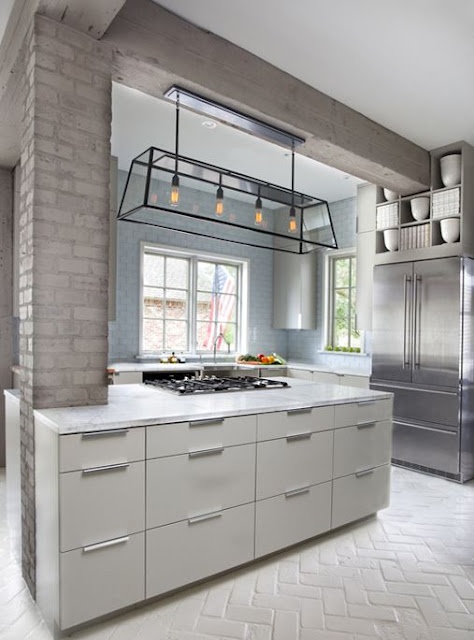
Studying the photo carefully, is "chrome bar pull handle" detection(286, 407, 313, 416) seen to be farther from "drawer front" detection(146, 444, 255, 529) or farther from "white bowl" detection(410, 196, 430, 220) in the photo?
"white bowl" detection(410, 196, 430, 220)

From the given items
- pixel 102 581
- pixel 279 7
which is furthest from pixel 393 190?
pixel 102 581

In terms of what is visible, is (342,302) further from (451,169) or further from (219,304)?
(451,169)

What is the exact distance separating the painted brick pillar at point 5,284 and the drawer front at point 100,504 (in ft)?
9.15

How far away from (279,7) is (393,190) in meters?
2.49

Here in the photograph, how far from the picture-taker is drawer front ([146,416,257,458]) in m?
2.18

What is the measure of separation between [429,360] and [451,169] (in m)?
1.80

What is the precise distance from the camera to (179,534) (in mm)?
2244

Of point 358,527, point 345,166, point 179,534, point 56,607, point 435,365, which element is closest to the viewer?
point 56,607

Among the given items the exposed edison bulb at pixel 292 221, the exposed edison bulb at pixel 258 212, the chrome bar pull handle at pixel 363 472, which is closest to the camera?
the chrome bar pull handle at pixel 363 472

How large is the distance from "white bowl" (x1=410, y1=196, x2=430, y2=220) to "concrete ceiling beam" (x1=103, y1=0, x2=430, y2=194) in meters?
0.50

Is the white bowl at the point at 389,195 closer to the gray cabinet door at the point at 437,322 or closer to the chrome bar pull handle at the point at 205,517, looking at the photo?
the gray cabinet door at the point at 437,322

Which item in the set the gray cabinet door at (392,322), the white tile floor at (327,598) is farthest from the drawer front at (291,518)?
the gray cabinet door at (392,322)

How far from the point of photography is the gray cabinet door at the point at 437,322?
419 cm

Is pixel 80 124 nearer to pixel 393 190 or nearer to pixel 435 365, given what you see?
pixel 393 190
